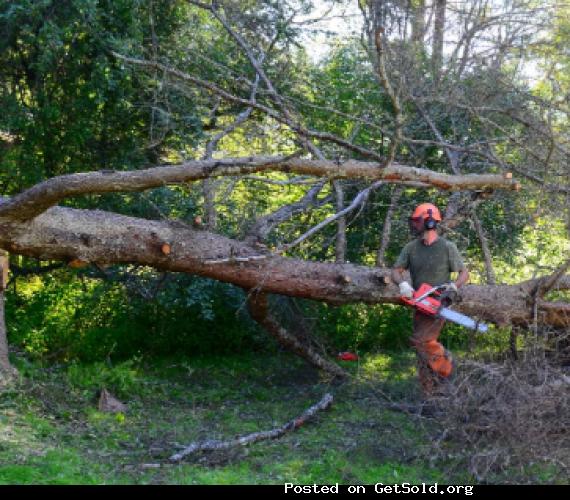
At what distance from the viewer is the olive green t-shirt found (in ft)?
23.5

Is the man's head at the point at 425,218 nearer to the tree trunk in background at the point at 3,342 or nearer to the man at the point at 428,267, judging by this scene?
the man at the point at 428,267

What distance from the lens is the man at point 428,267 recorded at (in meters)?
6.96

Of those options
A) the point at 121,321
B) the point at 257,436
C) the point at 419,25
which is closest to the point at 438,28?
the point at 419,25

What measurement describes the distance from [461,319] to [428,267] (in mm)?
645

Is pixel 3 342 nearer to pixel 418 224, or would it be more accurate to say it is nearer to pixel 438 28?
pixel 418 224

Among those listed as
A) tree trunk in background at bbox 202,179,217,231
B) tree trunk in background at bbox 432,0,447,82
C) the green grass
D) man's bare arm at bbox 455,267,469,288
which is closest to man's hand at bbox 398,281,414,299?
man's bare arm at bbox 455,267,469,288

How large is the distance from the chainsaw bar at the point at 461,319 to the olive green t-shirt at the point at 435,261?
0.36 metres

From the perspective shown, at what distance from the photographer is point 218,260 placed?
711cm

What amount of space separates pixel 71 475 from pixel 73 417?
161 cm

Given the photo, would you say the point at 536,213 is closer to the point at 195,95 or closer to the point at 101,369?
the point at 195,95

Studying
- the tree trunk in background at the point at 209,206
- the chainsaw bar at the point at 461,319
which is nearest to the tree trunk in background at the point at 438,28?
the tree trunk in background at the point at 209,206

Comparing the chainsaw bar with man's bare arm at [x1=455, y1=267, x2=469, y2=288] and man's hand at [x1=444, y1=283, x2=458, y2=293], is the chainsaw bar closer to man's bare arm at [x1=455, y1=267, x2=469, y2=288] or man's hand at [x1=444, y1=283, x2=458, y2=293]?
man's hand at [x1=444, y1=283, x2=458, y2=293]

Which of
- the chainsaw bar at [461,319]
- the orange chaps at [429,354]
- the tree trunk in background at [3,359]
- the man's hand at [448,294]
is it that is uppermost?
the man's hand at [448,294]

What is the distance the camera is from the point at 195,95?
9.03 m
